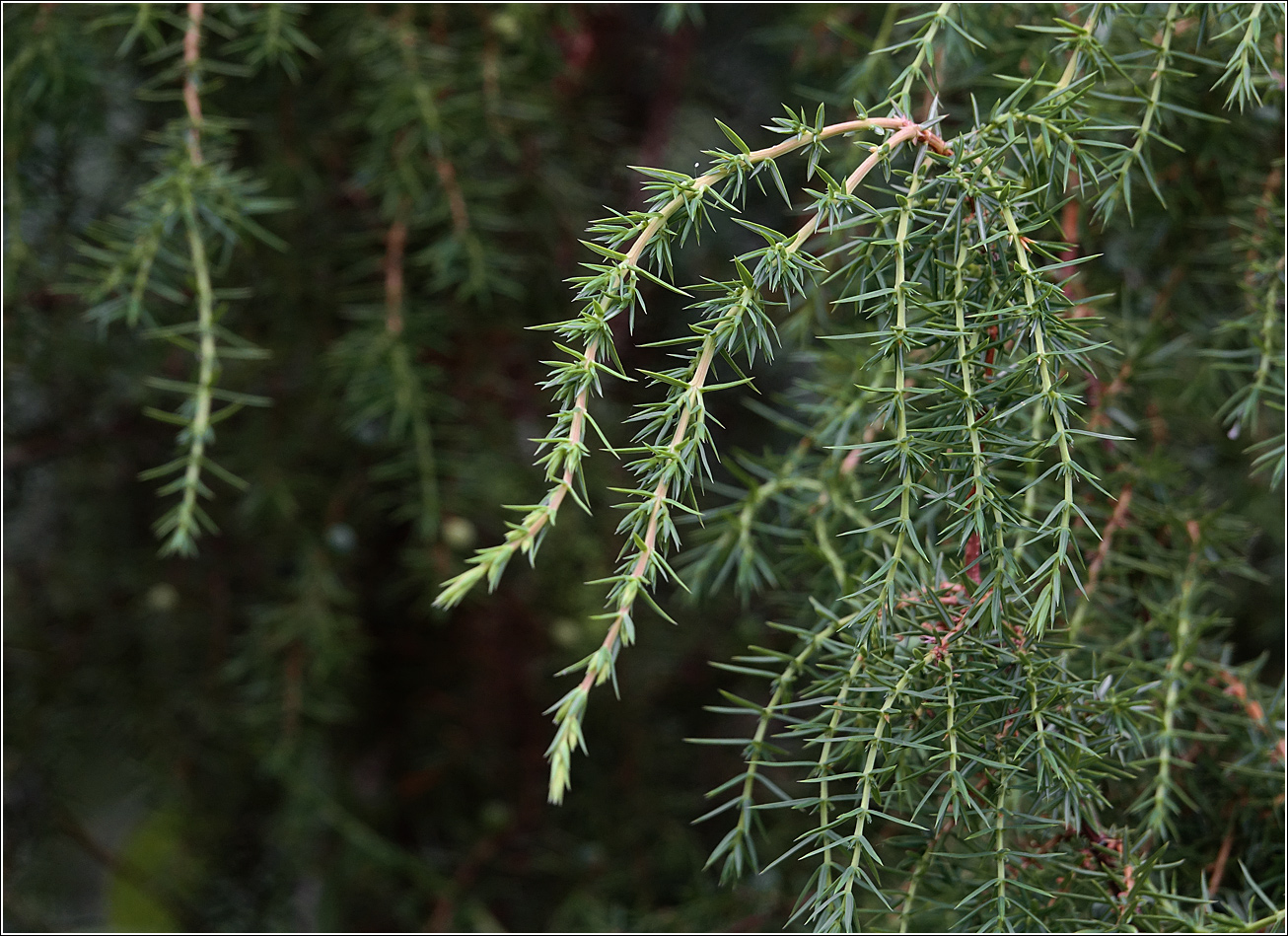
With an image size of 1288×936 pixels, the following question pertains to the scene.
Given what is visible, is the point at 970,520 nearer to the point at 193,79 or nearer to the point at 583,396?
the point at 583,396

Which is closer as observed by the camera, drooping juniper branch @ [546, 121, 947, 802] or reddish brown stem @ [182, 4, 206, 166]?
drooping juniper branch @ [546, 121, 947, 802]

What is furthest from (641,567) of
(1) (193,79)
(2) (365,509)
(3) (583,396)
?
(2) (365,509)

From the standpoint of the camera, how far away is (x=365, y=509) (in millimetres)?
877

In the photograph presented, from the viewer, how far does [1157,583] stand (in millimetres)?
519

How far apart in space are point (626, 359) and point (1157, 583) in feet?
1.69

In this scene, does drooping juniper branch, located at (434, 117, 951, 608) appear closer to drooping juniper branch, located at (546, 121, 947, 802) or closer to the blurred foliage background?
drooping juniper branch, located at (546, 121, 947, 802)

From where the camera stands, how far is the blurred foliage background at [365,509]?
728 millimetres

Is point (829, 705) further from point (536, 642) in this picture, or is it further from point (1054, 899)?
point (536, 642)

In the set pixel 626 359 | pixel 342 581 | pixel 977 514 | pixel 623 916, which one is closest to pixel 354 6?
pixel 626 359

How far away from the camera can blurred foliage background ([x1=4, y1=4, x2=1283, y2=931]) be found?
2.39ft

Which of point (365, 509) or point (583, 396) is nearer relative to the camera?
A: point (583, 396)

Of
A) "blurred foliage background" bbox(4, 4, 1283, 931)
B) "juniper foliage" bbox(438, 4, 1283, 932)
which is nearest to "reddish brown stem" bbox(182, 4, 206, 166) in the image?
"blurred foliage background" bbox(4, 4, 1283, 931)

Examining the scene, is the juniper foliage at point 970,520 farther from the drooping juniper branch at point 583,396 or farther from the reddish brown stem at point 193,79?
the reddish brown stem at point 193,79

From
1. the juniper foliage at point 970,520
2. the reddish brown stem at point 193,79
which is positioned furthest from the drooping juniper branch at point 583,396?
the reddish brown stem at point 193,79
